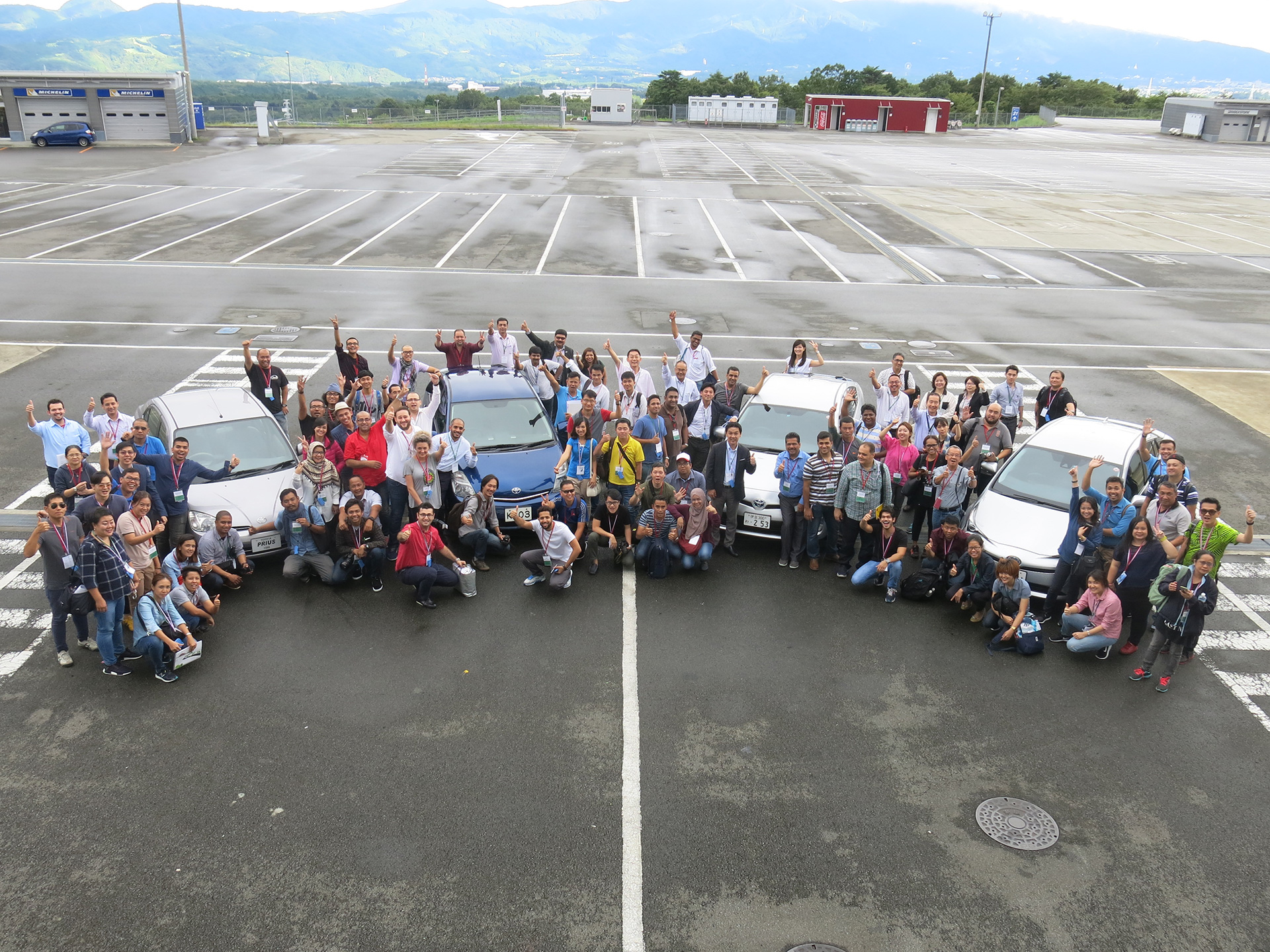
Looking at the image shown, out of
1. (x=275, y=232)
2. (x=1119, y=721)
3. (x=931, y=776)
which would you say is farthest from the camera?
(x=275, y=232)

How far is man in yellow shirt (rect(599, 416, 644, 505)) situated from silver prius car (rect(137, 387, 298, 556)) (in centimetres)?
399

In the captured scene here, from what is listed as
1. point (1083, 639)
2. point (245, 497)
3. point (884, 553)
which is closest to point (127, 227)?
point (245, 497)

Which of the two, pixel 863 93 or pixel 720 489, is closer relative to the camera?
pixel 720 489

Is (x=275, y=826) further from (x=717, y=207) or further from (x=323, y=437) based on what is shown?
(x=717, y=207)

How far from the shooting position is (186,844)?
6730mm

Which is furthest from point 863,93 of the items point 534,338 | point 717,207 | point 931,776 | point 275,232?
point 931,776

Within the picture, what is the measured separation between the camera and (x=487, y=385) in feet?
43.6

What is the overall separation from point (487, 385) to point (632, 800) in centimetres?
747

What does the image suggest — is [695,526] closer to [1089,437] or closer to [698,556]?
[698,556]

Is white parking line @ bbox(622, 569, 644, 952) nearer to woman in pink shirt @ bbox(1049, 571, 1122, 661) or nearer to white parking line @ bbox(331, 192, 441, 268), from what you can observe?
woman in pink shirt @ bbox(1049, 571, 1122, 661)

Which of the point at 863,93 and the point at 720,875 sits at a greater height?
the point at 863,93

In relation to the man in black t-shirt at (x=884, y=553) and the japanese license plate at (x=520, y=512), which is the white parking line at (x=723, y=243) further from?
the man in black t-shirt at (x=884, y=553)

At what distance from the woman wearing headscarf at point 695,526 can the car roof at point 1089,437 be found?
4523 millimetres

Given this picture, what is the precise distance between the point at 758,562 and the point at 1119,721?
4.37 metres
